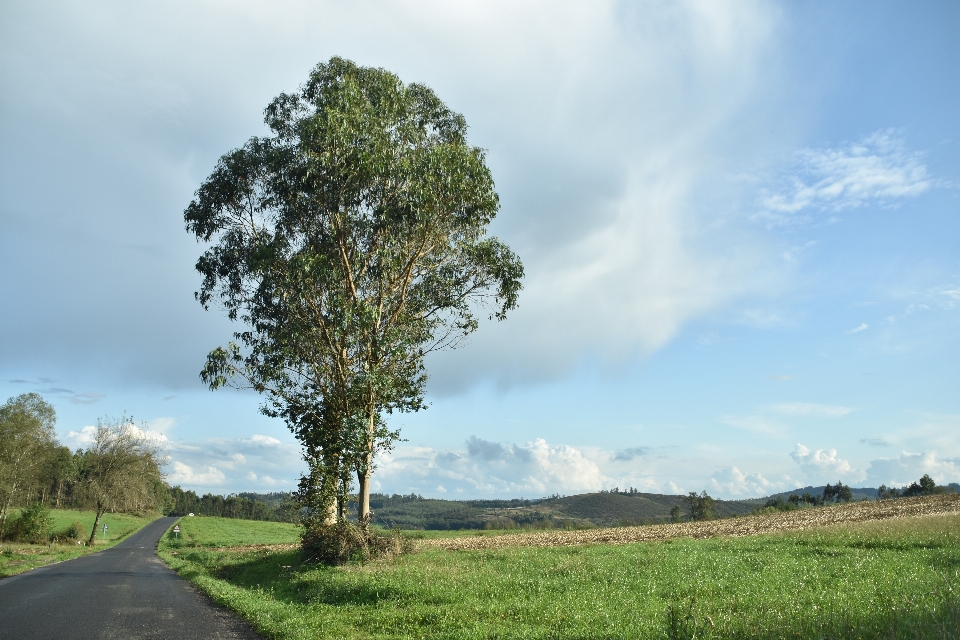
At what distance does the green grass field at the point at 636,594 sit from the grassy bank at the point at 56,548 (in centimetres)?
1694

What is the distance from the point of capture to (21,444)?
53438mm

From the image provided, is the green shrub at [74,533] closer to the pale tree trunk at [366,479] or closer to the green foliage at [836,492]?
the pale tree trunk at [366,479]

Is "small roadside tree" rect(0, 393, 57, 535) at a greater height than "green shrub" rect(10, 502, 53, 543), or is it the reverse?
"small roadside tree" rect(0, 393, 57, 535)

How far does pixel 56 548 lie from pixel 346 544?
1704 inches

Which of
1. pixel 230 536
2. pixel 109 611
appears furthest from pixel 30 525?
pixel 109 611

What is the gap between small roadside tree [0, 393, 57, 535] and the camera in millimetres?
50625

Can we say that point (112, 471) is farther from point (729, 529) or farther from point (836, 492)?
point (836, 492)

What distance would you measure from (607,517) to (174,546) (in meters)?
115

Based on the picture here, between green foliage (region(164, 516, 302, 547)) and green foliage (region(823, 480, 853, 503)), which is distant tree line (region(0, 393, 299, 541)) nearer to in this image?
green foliage (region(164, 516, 302, 547))

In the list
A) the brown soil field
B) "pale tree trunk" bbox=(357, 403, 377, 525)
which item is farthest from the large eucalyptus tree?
the brown soil field

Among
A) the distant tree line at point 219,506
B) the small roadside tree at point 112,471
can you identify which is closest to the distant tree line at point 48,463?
→ the small roadside tree at point 112,471

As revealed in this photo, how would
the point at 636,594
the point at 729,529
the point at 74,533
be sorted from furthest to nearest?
the point at 74,533, the point at 729,529, the point at 636,594

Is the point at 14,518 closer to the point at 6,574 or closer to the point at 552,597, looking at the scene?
the point at 6,574

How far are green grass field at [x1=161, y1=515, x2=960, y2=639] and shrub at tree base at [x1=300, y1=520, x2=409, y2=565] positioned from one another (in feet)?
2.63
